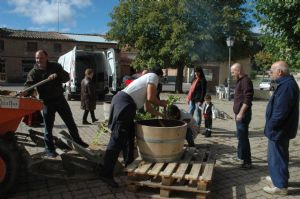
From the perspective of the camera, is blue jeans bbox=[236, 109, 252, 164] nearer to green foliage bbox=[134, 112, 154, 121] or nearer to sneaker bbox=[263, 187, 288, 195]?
sneaker bbox=[263, 187, 288, 195]

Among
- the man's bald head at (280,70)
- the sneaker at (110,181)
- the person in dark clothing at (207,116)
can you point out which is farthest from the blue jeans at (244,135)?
the person in dark clothing at (207,116)

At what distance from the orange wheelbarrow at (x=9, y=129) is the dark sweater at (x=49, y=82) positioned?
4.18ft

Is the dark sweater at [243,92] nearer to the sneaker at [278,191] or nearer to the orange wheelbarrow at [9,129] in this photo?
the sneaker at [278,191]

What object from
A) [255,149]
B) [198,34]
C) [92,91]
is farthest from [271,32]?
[198,34]

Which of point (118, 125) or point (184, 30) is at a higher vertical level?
point (184, 30)

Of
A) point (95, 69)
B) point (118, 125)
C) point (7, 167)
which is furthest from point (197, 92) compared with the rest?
point (95, 69)

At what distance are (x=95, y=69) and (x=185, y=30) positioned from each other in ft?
25.0

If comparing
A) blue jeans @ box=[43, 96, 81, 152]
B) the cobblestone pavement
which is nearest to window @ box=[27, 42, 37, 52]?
the cobblestone pavement

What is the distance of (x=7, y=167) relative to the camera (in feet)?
14.8

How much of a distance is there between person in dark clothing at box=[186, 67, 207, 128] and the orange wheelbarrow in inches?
189

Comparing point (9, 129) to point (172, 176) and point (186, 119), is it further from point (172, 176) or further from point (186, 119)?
point (186, 119)

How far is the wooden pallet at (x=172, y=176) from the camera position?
448cm

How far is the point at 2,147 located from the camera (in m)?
4.49

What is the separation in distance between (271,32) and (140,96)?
5.76 m
